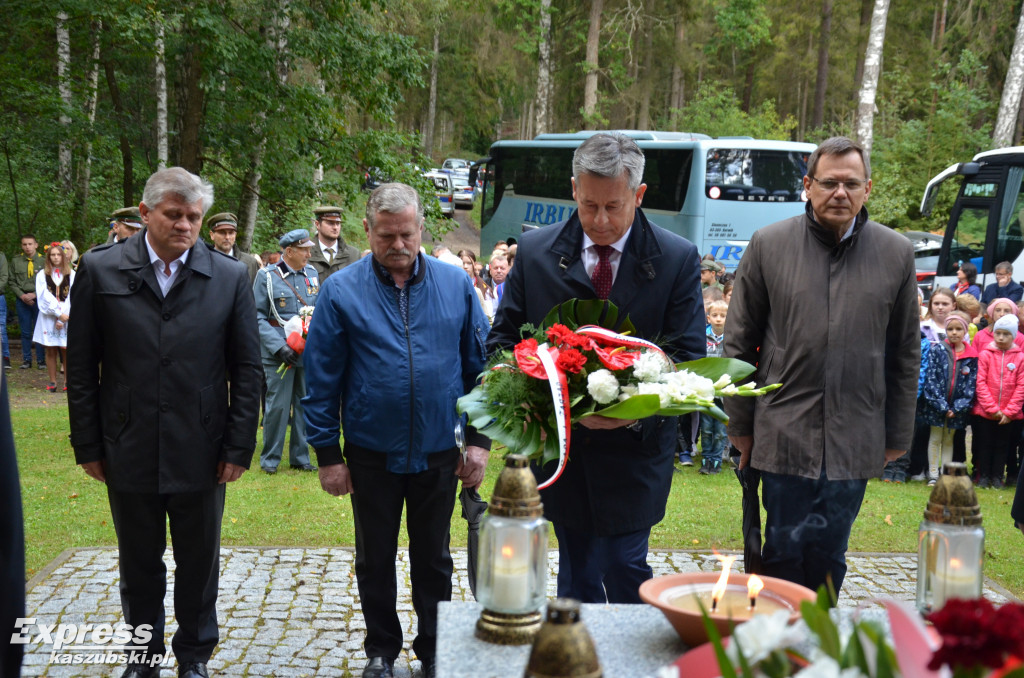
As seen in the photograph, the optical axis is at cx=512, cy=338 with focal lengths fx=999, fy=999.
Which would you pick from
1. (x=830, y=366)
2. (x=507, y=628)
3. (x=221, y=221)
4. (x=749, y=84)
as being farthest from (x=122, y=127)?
(x=749, y=84)

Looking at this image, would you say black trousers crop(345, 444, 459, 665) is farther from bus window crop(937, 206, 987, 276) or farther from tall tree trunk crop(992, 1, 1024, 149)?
tall tree trunk crop(992, 1, 1024, 149)

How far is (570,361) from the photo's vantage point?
126 inches

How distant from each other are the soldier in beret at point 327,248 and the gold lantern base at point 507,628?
778cm

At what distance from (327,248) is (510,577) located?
8.08 meters

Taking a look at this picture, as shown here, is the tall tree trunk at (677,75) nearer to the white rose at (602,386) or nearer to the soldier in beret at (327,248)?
the soldier in beret at (327,248)

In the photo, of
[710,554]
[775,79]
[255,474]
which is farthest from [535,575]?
[775,79]

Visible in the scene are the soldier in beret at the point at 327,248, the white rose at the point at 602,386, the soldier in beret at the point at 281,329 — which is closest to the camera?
the white rose at the point at 602,386

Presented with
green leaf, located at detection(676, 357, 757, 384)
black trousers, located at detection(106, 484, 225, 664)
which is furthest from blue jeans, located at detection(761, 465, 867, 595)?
black trousers, located at detection(106, 484, 225, 664)

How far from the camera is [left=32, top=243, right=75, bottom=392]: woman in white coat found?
1452cm

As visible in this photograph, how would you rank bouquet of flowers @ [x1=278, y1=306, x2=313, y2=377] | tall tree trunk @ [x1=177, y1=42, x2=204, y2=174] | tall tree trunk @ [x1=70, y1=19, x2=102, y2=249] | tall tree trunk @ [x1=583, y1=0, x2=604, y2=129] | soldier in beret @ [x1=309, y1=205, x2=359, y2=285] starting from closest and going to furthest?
bouquet of flowers @ [x1=278, y1=306, x2=313, y2=377] → soldier in beret @ [x1=309, y1=205, x2=359, y2=285] → tall tree trunk @ [x1=177, y1=42, x2=204, y2=174] → tall tree trunk @ [x1=70, y1=19, x2=102, y2=249] → tall tree trunk @ [x1=583, y1=0, x2=604, y2=129]

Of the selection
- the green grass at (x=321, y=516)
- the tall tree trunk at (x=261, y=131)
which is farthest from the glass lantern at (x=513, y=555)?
the tall tree trunk at (x=261, y=131)

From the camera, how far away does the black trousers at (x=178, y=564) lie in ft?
14.3

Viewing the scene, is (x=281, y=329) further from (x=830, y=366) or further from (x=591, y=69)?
(x=591, y=69)

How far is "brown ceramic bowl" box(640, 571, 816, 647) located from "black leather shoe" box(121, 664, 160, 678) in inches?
113
